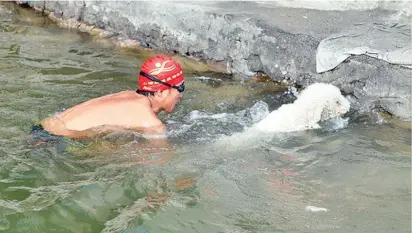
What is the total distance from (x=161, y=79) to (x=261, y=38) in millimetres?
2541

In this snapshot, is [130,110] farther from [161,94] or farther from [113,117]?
[161,94]

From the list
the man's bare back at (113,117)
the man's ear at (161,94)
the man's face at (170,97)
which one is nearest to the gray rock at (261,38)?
the man's face at (170,97)

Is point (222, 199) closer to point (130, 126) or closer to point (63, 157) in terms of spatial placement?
point (130, 126)

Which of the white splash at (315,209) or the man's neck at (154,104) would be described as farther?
the man's neck at (154,104)

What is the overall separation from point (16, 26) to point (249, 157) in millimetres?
5345

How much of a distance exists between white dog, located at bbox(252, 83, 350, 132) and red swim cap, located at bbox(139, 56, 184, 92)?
1.07 meters

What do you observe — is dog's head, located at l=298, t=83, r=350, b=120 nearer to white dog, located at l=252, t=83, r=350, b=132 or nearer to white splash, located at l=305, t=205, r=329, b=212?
white dog, located at l=252, t=83, r=350, b=132

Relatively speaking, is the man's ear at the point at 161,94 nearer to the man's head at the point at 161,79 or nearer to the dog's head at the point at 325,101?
the man's head at the point at 161,79

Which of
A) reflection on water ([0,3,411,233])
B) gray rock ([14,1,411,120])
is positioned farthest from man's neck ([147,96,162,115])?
gray rock ([14,1,411,120])

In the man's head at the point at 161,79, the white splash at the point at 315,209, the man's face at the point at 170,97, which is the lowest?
the white splash at the point at 315,209

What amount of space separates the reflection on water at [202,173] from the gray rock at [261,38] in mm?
484

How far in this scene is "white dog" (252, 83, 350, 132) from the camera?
5.39 meters

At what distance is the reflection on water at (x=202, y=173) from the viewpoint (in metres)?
3.76

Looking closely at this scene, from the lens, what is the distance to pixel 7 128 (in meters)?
5.05
